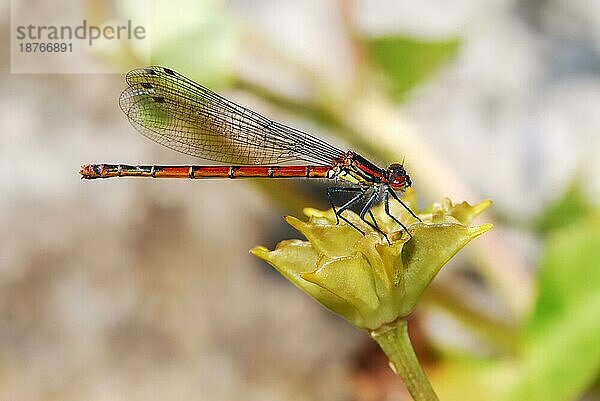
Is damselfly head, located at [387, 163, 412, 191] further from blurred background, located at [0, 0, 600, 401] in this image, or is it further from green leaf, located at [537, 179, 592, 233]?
green leaf, located at [537, 179, 592, 233]

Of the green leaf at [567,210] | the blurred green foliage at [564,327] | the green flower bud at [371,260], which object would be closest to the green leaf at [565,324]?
the blurred green foliage at [564,327]

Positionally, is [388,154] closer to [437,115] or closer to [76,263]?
[437,115]

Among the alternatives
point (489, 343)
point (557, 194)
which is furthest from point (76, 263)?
point (557, 194)

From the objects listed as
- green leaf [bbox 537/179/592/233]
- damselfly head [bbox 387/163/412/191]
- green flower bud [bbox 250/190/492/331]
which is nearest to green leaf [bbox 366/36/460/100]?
green leaf [bbox 537/179/592/233]

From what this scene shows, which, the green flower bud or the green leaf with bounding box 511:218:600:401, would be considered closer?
the green flower bud

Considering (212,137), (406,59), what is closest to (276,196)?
(212,137)

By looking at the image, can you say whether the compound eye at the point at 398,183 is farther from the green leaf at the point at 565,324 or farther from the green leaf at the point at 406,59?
the green leaf at the point at 406,59
